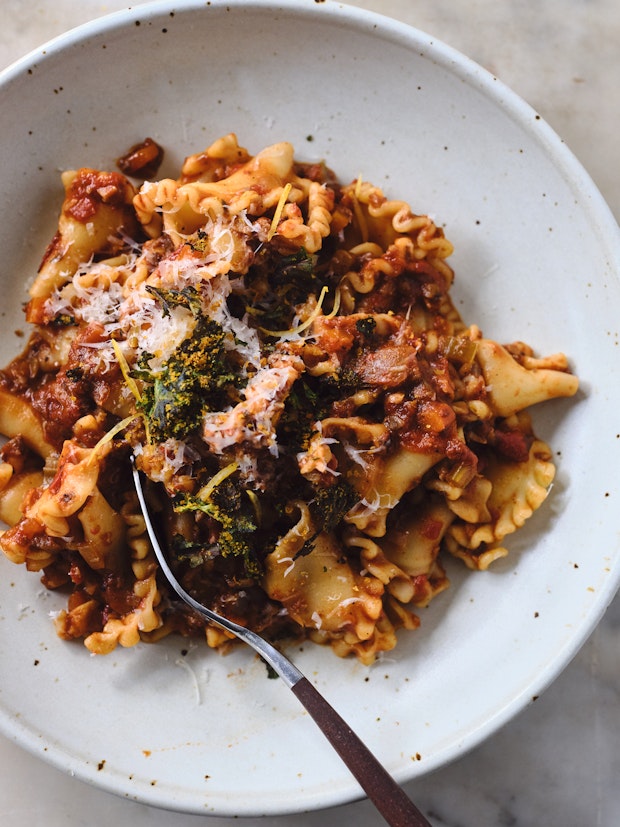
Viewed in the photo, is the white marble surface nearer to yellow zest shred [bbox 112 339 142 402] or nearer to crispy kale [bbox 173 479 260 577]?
crispy kale [bbox 173 479 260 577]

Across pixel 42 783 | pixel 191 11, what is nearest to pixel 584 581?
pixel 42 783

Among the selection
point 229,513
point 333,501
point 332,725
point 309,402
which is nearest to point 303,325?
point 309,402

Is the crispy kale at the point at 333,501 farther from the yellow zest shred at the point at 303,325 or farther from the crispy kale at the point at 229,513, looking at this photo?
the yellow zest shred at the point at 303,325

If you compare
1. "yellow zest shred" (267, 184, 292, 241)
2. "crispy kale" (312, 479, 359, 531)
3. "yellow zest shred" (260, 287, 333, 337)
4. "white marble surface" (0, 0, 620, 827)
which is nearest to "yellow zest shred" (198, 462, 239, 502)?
"crispy kale" (312, 479, 359, 531)

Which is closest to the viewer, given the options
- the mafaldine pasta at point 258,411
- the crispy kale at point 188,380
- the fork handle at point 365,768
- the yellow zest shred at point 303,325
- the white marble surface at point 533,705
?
the fork handle at point 365,768

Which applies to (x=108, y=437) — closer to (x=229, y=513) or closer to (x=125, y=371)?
(x=125, y=371)

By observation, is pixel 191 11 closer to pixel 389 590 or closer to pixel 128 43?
pixel 128 43

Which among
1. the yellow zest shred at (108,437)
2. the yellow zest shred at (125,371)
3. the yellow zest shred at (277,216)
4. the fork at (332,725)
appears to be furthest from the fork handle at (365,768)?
the yellow zest shred at (277,216)
